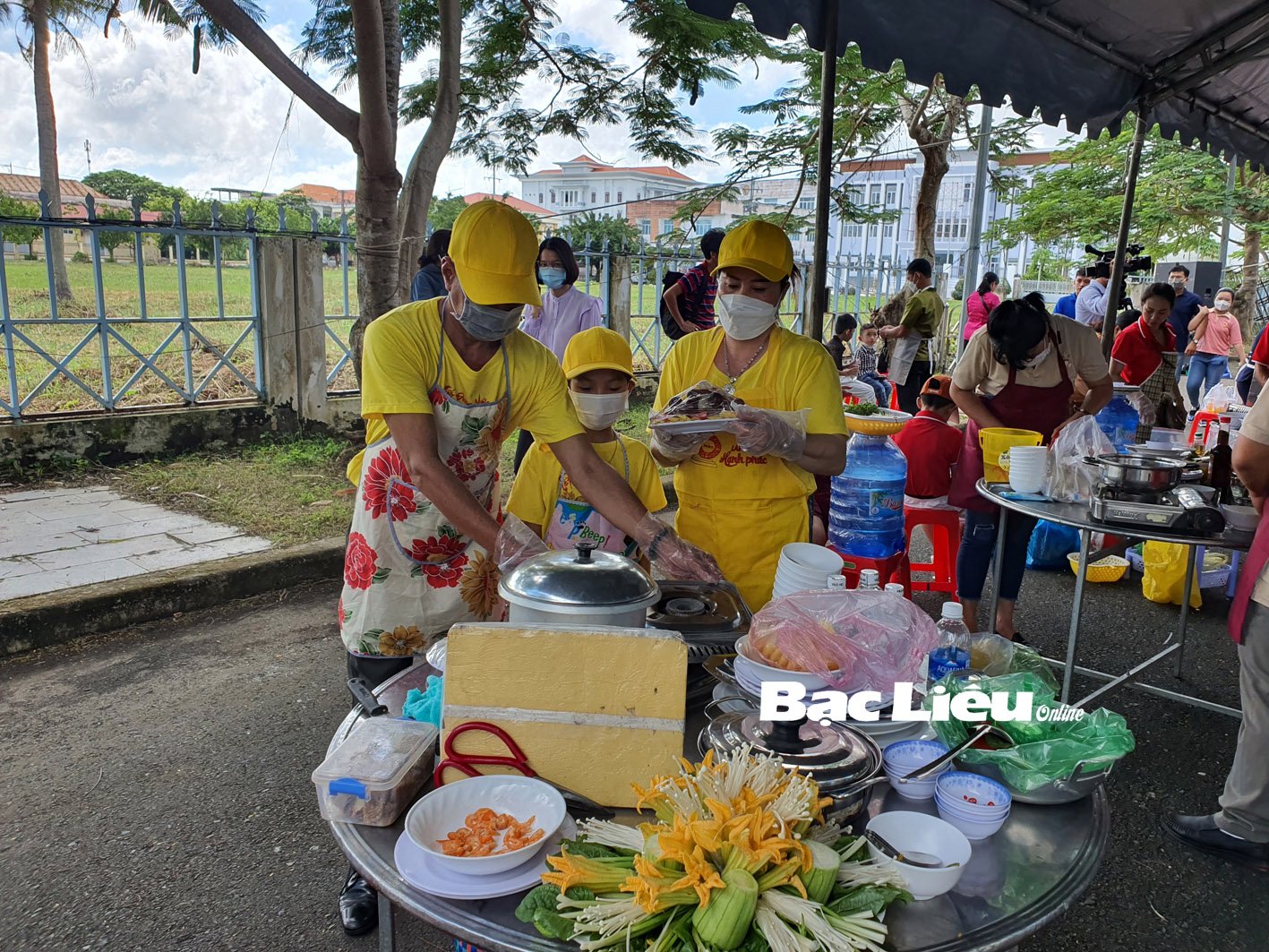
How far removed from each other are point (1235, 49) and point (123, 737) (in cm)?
619

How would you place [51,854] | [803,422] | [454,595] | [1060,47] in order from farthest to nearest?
[1060,47] < [51,854] < [803,422] < [454,595]

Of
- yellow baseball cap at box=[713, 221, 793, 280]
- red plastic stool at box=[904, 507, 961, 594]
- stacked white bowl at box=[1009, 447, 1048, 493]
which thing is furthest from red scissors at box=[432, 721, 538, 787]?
red plastic stool at box=[904, 507, 961, 594]

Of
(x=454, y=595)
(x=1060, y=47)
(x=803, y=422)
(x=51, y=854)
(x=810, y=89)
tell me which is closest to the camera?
(x=454, y=595)

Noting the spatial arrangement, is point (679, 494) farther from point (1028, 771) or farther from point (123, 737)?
point (123, 737)

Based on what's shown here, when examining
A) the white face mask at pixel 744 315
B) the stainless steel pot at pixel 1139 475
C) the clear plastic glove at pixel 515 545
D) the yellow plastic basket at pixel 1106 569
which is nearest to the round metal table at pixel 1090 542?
the stainless steel pot at pixel 1139 475

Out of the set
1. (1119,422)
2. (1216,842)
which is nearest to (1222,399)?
(1119,422)

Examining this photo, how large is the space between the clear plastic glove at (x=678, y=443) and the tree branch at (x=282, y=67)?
3.21m

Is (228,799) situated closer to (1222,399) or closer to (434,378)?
(434,378)

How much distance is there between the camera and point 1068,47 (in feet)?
14.0

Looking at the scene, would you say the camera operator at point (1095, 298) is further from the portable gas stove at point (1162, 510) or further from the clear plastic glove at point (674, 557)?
the clear plastic glove at point (674, 557)

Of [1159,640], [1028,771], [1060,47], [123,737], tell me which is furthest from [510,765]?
[1060,47]

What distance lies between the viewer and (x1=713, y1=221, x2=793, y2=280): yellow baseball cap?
2354mm

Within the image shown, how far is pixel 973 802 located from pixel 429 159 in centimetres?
601

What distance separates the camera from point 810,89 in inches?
319
